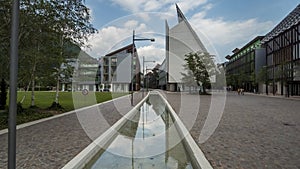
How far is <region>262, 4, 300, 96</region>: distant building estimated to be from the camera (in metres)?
44.0

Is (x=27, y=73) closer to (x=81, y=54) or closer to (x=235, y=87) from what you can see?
(x=81, y=54)

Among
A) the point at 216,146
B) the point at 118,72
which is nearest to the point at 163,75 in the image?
the point at 118,72

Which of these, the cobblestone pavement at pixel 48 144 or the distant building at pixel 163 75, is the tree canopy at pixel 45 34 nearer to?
the cobblestone pavement at pixel 48 144

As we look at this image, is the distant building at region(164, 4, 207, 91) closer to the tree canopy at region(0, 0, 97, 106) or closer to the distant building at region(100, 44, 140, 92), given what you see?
the distant building at region(100, 44, 140, 92)

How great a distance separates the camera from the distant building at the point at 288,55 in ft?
144

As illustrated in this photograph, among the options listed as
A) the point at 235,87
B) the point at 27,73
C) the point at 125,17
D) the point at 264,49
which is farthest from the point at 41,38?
the point at 235,87

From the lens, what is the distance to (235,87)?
88625 millimetres

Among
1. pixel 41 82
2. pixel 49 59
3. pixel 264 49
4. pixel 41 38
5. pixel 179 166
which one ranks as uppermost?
pixel 264 49

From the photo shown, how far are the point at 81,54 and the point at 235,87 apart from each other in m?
79.6

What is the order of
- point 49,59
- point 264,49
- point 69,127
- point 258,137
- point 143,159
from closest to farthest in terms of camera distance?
1. point 143,159
2. point 258,137
3. point 69,127
4. point 49,59
5. point 264,49

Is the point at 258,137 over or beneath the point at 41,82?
beneath

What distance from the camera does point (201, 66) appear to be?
157ft

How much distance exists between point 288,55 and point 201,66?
56.9 feet

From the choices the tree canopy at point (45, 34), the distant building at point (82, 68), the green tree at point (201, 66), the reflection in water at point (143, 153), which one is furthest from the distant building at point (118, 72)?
the reflection in water at point (143, 153)
